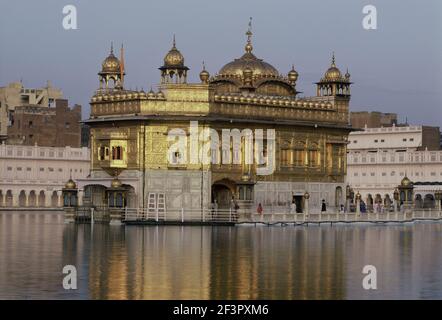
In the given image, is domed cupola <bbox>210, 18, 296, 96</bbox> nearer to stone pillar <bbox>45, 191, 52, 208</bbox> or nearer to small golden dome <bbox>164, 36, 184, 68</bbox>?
small golden dome <bbox>164, 36, 184, 68</bbox>

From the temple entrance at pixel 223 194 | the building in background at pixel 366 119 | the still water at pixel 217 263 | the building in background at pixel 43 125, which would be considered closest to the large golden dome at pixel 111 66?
the temple entrance at pixel 223 194

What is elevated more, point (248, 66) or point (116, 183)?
point (248, 66)

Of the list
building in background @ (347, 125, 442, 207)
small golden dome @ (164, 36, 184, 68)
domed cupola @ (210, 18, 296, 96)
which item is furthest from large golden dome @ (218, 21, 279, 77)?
building in background @ (347, 125, 442, 207)

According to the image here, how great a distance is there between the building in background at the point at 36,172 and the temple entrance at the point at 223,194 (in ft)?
160

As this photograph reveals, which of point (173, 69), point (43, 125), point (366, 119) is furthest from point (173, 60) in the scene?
point (366, 119)

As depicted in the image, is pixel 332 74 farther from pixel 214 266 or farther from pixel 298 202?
pixel 214 266

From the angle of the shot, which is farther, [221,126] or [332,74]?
[332,74]

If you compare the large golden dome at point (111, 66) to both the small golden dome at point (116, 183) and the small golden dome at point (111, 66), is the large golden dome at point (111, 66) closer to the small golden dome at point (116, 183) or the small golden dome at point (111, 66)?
the small golden dome at point (111, 66)

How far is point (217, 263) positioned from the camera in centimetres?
3691

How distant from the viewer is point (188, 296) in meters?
27.9

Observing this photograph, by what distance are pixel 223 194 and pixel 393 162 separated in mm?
53475

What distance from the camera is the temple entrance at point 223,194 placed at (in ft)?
243

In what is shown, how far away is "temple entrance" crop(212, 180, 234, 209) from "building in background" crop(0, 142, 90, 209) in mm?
48826
